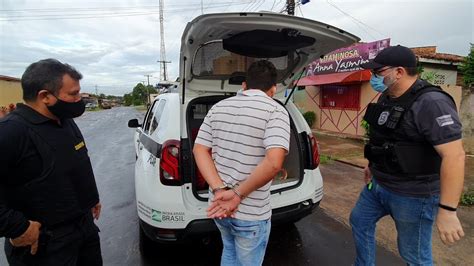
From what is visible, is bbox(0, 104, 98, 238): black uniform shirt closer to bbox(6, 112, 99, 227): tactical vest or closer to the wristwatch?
bbox(6, 112, 99, 227): tactical vest

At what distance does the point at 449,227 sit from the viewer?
67.5 inches

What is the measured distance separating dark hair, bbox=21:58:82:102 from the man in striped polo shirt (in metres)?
0.85

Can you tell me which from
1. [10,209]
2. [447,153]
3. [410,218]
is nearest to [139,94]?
[10,209]

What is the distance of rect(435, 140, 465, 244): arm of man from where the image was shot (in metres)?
1.69

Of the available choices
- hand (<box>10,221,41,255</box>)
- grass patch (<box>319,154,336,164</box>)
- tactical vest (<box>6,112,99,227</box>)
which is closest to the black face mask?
tactical vest (<box>6,112,99,227</box>)

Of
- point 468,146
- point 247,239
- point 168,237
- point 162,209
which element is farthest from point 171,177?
point 468,146

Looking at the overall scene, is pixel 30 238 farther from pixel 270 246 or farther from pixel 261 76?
pixel 270 246

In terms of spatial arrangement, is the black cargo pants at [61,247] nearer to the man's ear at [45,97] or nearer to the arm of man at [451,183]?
the man's ear at [45,97]

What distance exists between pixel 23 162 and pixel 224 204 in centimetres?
104

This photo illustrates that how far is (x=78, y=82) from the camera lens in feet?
6.18

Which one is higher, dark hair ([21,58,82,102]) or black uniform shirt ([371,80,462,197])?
→ dark hair ([21,58,82,102])

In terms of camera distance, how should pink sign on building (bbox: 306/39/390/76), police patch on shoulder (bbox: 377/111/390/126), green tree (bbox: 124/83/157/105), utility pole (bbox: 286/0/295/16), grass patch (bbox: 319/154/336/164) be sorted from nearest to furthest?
1. police patch on shoulder (bbox: 377/111/390/126)
2. grass patch (bbox: 319/154/336/164)
3. pink sign on building (bbox: 306/39/390/76)
4. utility pole (bbox: 286/0/295/16)
5. green tree (bbox: 124/83/157/105)

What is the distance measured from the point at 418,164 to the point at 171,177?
1764mm

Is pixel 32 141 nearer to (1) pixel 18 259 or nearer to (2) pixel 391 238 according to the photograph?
(1) pixel 18 259
